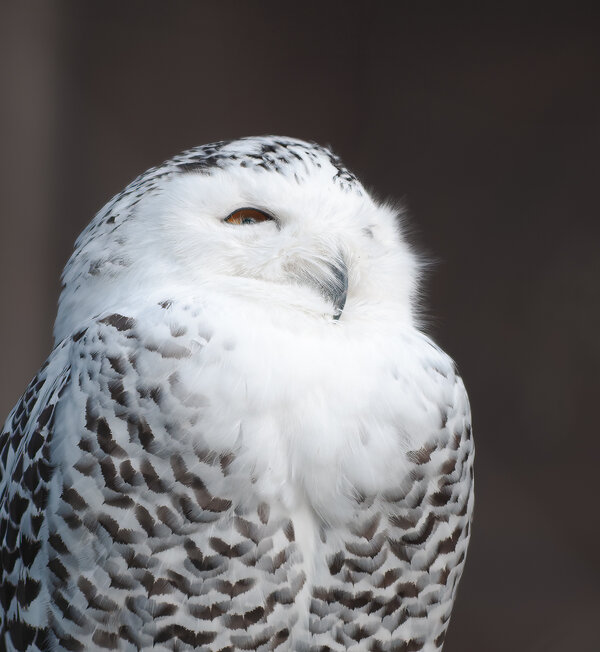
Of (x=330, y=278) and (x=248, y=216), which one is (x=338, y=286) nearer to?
(x=330, y=278)

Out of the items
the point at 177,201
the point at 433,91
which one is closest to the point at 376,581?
the point at 177,201

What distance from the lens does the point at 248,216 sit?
0.91m

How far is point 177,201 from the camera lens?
92cm

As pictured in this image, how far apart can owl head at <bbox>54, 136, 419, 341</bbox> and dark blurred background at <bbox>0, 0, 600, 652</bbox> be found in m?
0.79

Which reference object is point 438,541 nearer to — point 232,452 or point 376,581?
point 376,581

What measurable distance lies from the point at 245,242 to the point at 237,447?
245mm

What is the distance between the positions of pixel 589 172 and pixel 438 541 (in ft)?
4.01

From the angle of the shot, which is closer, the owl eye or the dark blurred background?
the owl eye

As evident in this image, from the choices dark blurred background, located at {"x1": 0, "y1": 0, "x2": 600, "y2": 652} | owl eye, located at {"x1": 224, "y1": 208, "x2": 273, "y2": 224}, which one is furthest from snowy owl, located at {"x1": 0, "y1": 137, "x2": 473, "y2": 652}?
dark blurred background, located at {"x1": 0, "y1": 0, "x2": 600, "y2": 652}

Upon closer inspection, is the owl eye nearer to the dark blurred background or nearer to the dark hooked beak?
the dark hooked beak

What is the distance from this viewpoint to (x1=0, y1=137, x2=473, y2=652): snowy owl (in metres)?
0.79

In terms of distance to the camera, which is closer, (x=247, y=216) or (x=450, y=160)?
(x=247, y=216)

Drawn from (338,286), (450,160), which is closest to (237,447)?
(338,286)

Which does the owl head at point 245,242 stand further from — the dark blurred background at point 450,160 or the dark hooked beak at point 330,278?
the dark blurred background at point 450,160
